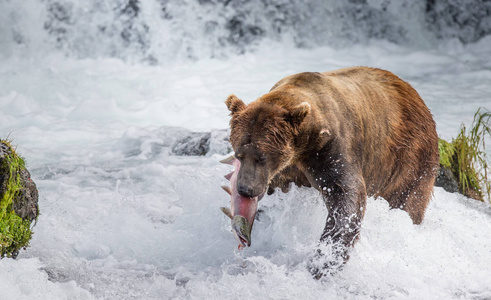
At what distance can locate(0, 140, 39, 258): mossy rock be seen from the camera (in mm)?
3174

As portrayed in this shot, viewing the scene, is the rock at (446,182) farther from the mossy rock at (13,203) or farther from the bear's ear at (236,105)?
the mossy rock at (13,203)

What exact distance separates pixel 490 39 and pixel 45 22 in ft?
32.6

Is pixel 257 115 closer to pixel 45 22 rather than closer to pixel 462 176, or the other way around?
pixel 462 176

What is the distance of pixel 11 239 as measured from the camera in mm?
3229

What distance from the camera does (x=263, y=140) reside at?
10.2 ft

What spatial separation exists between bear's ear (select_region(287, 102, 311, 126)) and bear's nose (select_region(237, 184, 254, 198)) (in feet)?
1.52

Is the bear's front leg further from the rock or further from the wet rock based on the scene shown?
the wet rock

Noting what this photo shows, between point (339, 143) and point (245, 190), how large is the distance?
2.31ft

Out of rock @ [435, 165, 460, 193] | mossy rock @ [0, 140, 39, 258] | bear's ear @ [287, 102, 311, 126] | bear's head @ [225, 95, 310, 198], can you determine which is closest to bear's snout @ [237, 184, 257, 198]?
bear's head @ [225, 95, 310, 198]

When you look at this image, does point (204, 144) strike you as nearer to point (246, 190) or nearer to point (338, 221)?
point (338, 221)

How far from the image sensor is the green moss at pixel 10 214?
3.16 m

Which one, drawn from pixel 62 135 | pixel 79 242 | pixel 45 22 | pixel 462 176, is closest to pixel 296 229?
pixel 79 242

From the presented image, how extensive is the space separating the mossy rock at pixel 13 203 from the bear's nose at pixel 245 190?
1.30 metres

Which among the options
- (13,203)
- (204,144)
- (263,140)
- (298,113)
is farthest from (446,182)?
(13,203)
